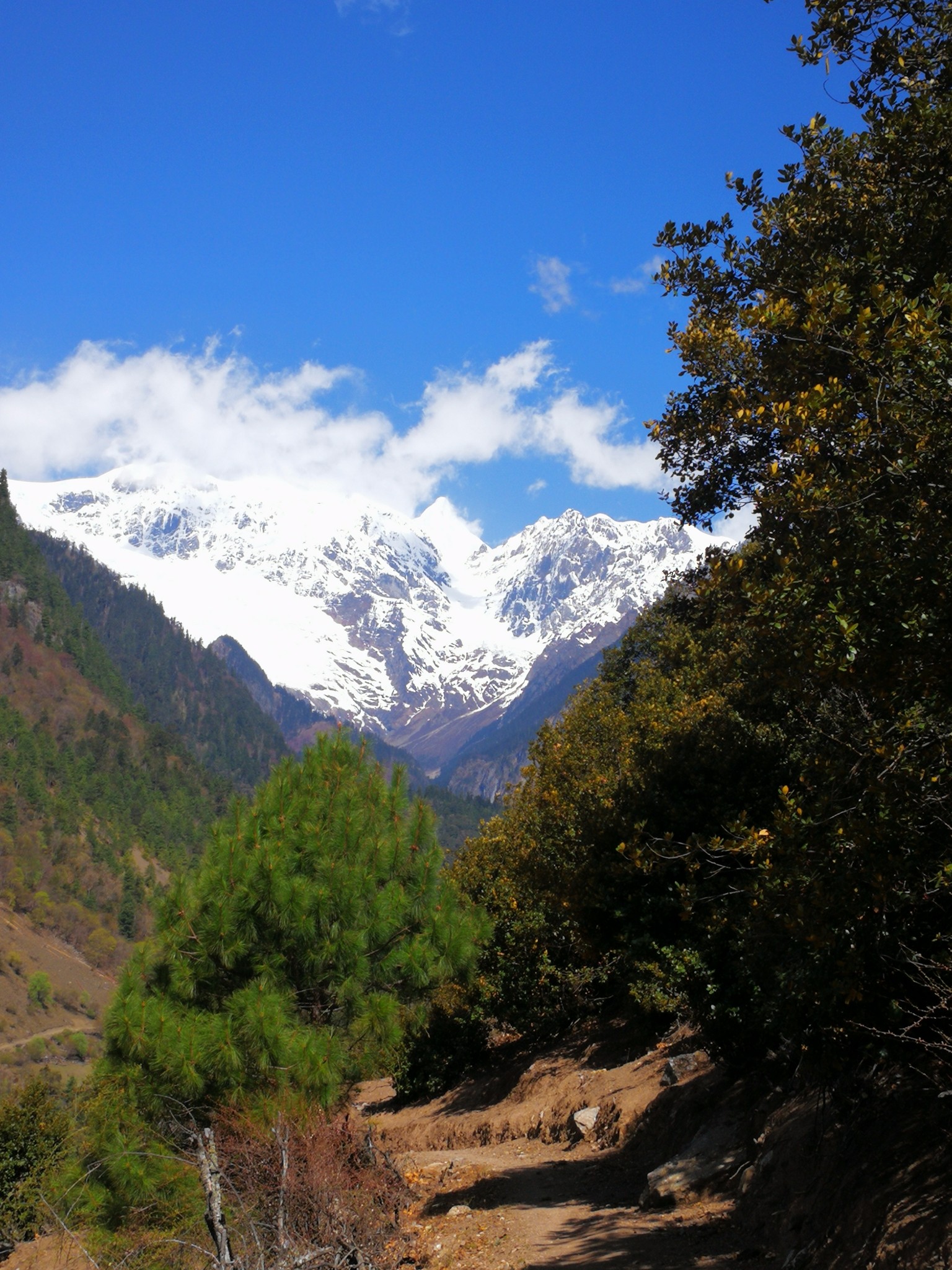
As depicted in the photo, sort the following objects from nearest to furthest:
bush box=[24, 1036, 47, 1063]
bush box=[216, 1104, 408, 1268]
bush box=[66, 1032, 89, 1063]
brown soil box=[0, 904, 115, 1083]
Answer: bush box=[216, 1104, 408, 1268]
bush box=[24, 1036, 47, 1063]
bush box=[66, 1032, 89, 1063]
brown soil box=[0, 904, 115, 1083]

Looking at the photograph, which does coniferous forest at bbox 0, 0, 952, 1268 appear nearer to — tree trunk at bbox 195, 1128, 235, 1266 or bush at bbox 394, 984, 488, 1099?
tree trunk at bbox 195, 1128, 235, 1266

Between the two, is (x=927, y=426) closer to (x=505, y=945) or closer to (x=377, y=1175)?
(x=377, y=1175)

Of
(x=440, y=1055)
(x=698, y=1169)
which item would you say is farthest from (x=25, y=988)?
(x=698, y=1169)

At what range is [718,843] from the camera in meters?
7.09

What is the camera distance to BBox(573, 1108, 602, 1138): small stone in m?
15.0

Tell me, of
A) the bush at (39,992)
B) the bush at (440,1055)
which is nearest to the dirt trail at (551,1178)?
the bush at (440,1055)

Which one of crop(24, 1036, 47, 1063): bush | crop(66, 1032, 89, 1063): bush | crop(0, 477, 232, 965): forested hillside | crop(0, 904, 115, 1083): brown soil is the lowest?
crop(66, 1032, 89, 1063): bush

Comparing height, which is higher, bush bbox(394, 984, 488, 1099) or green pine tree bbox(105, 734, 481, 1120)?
green pine tree bbox(105, 734, 481, 1120)

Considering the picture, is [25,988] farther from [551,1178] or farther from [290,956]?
[551,1178]

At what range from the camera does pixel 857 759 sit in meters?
6.85

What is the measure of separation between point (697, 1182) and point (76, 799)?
164647mm

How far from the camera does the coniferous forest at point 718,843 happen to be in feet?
20.7

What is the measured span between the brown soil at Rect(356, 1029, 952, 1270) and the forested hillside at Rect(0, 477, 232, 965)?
345 feet

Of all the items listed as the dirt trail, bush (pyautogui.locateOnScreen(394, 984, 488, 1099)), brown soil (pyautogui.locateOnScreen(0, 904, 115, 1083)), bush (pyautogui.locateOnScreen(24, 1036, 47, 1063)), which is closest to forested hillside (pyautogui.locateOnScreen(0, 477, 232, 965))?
brown soil (pyautogui.locateOnScreen(0, 904, 115, 1083))
